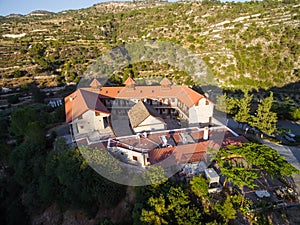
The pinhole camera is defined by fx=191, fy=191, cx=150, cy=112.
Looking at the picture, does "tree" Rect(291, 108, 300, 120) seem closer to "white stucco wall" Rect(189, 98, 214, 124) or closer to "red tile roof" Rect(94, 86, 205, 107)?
"white stucco wall" Rect(189, 98, 214, 124)

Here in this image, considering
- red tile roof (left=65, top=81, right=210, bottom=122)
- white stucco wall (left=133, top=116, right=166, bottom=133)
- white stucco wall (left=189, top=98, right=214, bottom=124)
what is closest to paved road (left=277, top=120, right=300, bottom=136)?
white stucco wall (left=189, top=98, right=214, bottom=124)

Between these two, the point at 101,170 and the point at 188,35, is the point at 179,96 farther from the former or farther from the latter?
the point at 188,35

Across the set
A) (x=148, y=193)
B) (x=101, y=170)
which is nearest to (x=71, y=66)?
(x=101, y=170)

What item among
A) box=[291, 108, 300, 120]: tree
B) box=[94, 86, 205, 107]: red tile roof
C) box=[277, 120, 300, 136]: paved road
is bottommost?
box=[277, 120, 300, 136]: paved road

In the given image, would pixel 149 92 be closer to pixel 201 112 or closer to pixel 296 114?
pixel 201 112

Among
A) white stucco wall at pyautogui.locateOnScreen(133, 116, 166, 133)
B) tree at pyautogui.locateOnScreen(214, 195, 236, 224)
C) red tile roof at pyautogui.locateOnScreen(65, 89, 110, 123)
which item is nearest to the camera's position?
tree at pyautogui.locateOnScreen(214, 195, 236, 224)

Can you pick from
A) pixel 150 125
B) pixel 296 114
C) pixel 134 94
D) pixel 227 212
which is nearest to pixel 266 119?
pixel 296 114

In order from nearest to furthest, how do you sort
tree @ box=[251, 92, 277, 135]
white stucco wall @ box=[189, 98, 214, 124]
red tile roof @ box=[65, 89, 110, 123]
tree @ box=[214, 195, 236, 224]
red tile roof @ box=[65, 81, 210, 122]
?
tree @ box=[214, 195, 236, 224] < tree @ box=[251, 92, 277, 135] < red tile roof @ box=[65, 89, 110, 123] < white stucco wall @ box=[189, 98, 214, 124] < red tile roof @ box=[65, 81, 210, 122]

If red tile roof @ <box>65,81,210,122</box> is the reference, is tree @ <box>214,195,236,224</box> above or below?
below

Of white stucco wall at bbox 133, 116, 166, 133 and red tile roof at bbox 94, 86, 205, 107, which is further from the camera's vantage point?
red tile roof at bbox 94, 86, 205, 107
